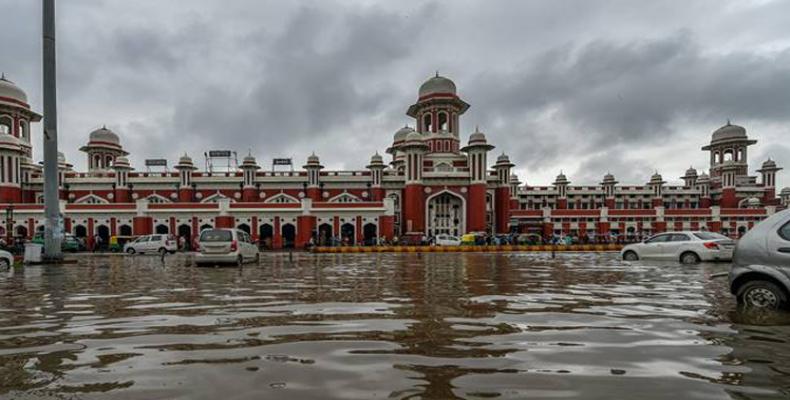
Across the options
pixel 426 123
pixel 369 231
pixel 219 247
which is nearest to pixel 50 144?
pixel 219 247

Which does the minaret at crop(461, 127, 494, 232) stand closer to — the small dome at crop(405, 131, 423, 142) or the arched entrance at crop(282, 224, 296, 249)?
the small dome at crop(405, 131, 423, 142)

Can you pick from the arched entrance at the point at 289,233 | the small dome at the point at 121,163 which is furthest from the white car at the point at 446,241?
the small dome at the point at 121,163

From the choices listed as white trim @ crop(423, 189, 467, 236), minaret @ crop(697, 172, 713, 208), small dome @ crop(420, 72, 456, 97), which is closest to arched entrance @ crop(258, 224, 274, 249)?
white trim @ crop(423, 189, 467, 236)

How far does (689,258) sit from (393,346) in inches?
629

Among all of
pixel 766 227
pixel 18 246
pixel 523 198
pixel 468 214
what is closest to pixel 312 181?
pixel 468 214

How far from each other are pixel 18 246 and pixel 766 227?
38735 mm

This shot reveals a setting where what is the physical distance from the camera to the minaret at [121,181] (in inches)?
2000

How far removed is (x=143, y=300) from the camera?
27.2 feet

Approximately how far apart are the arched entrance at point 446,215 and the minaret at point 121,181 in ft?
107

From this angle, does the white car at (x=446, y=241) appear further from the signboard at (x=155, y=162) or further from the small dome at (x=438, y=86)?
the signboard at (x=155, y=162)

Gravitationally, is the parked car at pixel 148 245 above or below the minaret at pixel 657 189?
below

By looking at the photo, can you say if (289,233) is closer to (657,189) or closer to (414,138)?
(414,138)

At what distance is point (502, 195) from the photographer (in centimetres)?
5194

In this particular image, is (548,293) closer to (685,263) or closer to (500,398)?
(500,398)
